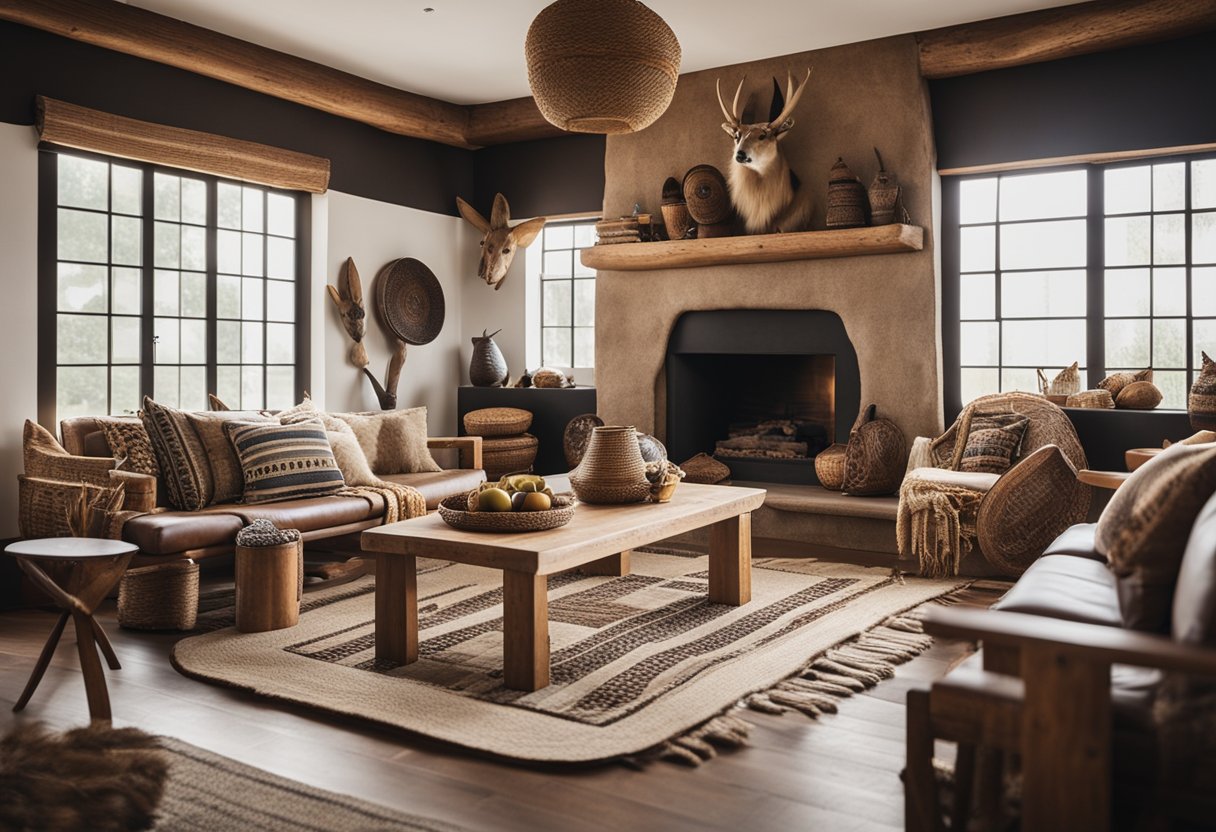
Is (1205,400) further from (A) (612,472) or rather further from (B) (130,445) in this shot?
(B) (130,445)

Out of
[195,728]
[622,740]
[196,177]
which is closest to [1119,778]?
[622,740]

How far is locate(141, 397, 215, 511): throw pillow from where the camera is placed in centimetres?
471

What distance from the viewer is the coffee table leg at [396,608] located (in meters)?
3.61

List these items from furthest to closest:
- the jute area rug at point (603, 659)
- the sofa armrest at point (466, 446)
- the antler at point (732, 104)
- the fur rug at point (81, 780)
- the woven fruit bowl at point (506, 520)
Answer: the sofa armrest at point (466, 446), the antler at point (732, 104), the woven fruit bowl at point (506, 520), the jute area rug at point (603, 659), the fur rug at point (81, 780)

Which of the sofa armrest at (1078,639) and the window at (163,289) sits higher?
the window at (163,289)

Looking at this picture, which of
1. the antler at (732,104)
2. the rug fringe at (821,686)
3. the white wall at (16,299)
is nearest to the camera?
the rug fringe at (821,686)

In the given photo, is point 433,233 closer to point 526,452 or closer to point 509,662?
point 526,452

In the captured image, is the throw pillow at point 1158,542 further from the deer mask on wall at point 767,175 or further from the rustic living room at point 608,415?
the deer mask on wall at point 767,175

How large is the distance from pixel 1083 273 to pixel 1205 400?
3.90 ft

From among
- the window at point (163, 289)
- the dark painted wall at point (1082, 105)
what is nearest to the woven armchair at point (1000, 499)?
the dark painted wall at point (1082, 105)

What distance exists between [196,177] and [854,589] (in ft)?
14.5

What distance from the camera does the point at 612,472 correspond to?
4.23 metres

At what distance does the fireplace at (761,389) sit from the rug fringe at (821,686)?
220cm

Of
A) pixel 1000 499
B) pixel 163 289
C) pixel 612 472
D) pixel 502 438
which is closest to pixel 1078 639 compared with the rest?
pixel 612 472
